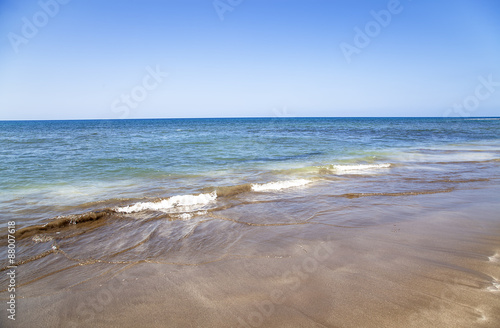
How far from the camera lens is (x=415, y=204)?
6.70m

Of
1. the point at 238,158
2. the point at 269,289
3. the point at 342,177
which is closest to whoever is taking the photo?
the point at 269,289

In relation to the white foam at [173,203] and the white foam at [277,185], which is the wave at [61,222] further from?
the white foam at [277,185]

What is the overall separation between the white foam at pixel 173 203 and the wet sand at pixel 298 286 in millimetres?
2279

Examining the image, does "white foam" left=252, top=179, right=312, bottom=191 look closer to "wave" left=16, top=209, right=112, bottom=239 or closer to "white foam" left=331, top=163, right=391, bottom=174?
"white foam" left=331, top=163, right=391, bottom=174

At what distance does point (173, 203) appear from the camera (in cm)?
718

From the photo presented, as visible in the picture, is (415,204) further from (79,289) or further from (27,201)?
(27,201)

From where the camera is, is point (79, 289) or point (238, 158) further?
point (238, 158)

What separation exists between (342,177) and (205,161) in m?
7.43

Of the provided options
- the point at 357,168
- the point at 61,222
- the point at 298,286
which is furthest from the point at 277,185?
the point at 61,222

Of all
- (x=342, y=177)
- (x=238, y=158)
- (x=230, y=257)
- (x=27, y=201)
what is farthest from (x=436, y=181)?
(x=27, y=201)

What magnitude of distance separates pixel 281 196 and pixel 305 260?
3928 millimetres

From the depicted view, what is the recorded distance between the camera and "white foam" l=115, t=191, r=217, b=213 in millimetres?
6679

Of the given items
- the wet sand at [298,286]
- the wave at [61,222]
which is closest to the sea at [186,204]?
the wave at [61,222]

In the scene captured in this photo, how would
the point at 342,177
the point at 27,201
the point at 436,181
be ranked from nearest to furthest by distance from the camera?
1. the point at 27,201
2. the point at 436,181
3. the point at 342,177
